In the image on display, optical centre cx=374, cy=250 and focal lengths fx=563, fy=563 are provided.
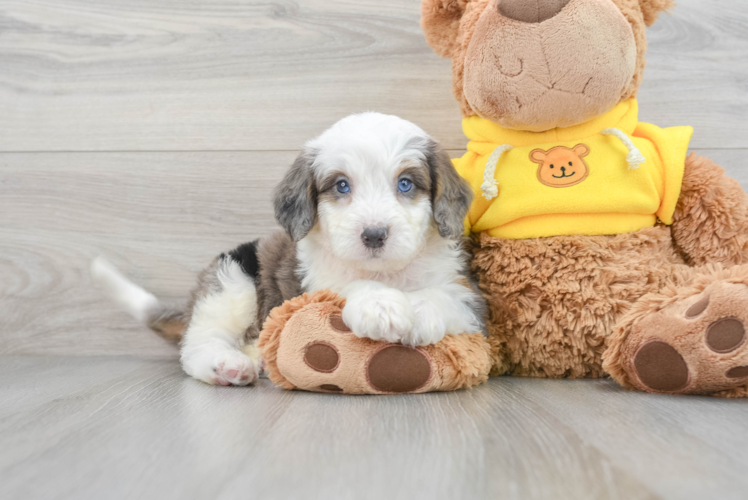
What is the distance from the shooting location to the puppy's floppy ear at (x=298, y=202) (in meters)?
1.75

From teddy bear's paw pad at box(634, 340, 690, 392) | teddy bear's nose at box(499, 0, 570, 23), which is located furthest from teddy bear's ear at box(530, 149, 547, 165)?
teddy bear's paw pad at box(634, 340, 690, 392)

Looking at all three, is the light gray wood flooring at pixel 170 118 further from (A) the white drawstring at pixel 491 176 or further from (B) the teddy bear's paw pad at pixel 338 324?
(A) the white drawstring at pixel 491 176

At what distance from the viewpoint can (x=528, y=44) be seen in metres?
1.53

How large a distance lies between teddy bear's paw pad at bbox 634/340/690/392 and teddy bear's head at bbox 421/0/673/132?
27.2 inches

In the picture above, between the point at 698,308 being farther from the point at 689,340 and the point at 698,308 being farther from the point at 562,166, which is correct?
the point at 562,166

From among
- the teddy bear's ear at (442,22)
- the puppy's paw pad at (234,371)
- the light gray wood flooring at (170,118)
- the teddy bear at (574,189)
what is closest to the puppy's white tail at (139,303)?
the light gray wood flooring at (170,118)

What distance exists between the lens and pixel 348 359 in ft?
4.76

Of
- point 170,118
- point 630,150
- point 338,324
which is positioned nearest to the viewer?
point 338,324

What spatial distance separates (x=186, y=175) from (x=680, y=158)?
1914 millimetres

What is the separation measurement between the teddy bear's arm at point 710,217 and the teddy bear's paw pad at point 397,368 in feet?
3.06

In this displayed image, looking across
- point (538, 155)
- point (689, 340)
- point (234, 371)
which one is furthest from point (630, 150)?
point (234, 371)

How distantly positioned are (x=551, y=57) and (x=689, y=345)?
0.82m

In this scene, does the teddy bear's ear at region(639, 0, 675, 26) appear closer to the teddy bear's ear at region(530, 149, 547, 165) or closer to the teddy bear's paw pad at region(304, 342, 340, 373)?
the teddy bear's ear at region(530, 149, 547, 165)

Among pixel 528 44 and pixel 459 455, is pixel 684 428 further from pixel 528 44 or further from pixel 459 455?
pixel 528 44
